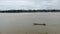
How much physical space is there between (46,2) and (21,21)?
27 centimetres

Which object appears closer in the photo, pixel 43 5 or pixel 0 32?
pixel 43 5

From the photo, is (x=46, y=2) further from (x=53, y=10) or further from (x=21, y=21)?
(x=21, y=21)

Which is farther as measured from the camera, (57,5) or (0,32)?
(0,32)

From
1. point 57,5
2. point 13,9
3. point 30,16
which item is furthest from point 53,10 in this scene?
point 13,9

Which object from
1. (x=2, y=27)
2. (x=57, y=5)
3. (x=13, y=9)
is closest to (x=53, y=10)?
(x=57, y=5)

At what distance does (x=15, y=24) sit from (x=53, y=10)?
353 mm

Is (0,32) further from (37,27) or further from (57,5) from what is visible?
(57,5)

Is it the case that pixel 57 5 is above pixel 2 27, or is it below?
above

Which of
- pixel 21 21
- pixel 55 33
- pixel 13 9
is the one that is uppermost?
pixel 13 9

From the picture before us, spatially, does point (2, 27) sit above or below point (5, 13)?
below

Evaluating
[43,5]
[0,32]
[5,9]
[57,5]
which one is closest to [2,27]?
[0,32]

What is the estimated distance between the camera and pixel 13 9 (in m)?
0.93

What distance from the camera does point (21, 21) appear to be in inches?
38.3

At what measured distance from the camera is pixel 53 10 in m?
0.92
